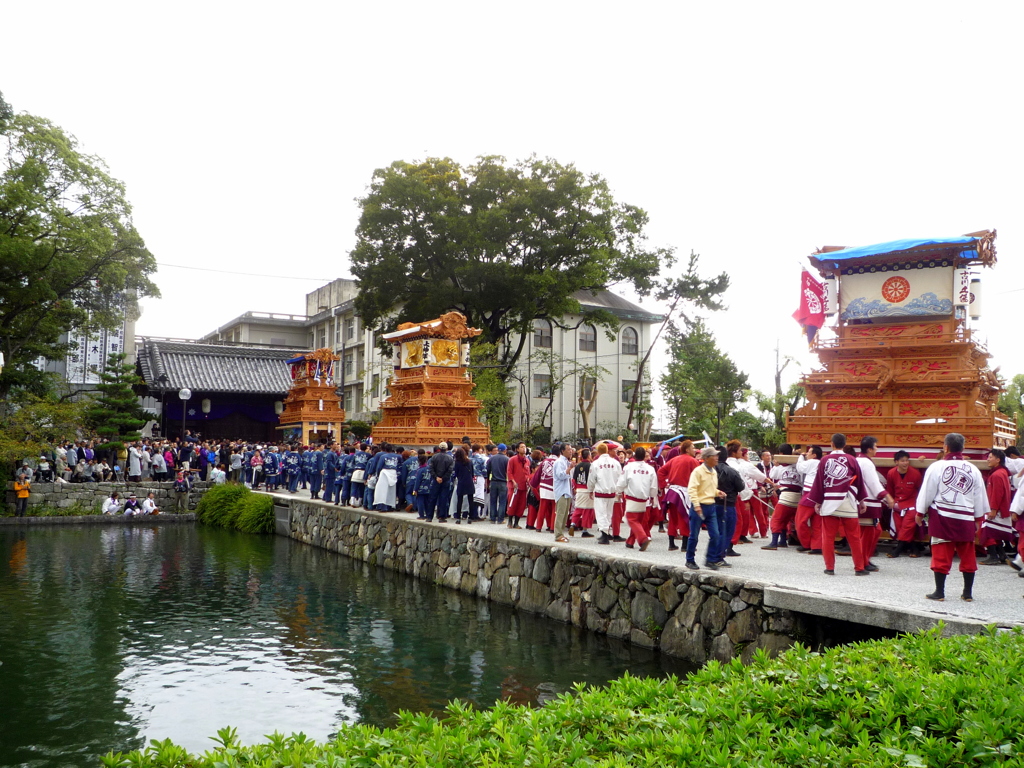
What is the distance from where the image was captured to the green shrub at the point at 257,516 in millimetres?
24359

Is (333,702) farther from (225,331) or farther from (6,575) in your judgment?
(225,331)

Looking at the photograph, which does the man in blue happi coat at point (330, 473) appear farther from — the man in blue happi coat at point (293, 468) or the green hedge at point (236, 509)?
the man in blue happi coat at point (293, 468)

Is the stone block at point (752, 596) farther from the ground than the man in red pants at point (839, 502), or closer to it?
closer to it

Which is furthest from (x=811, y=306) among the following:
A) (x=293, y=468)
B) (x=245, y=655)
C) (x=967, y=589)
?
(x=293, y=468)

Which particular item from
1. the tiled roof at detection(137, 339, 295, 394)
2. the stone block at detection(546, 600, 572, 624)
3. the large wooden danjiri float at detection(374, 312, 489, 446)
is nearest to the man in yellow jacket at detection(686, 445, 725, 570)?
the stone block at detection(546, 600, 572, 624)

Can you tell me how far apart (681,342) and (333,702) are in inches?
1561

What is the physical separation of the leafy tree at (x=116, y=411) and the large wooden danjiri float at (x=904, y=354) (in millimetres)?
24130

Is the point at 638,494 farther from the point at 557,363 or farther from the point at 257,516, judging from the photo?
the point at 557,363

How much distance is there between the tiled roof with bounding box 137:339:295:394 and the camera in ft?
132

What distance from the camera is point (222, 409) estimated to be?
42.1m

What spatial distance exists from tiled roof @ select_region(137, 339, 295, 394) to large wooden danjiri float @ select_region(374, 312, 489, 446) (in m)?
16.4

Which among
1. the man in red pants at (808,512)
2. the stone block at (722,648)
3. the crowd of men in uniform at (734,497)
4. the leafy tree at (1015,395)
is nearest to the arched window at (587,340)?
the leafy tree at (1015,395)

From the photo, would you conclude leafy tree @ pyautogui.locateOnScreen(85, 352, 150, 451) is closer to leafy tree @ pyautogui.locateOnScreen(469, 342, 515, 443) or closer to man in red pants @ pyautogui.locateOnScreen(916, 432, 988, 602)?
leafy tree @ pyautogui.locateOnScreen(469, 342, 515, 443)

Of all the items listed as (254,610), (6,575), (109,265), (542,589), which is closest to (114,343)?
(109,265)
